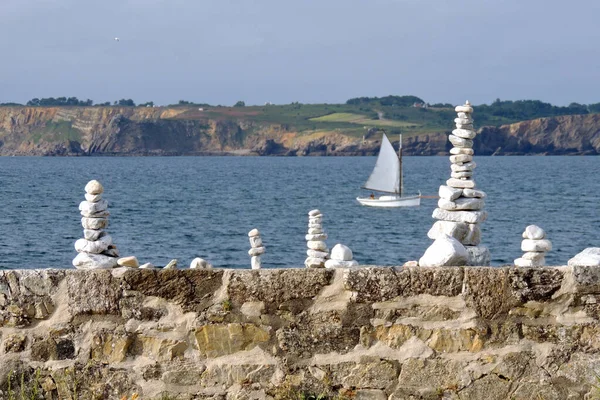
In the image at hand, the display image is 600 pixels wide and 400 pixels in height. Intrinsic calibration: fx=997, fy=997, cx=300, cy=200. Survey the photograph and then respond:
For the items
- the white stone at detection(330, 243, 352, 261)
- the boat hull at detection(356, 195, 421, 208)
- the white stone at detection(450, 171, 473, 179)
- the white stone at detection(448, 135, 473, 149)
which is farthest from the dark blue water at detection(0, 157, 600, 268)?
the white stone at detection(330, 243, 352, 261)

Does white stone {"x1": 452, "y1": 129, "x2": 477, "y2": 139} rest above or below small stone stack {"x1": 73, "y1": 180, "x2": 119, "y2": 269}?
above

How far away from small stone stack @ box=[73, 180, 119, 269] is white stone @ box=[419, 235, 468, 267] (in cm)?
Result: 228

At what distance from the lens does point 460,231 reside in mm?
8805

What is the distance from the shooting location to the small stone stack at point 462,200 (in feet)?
29.5

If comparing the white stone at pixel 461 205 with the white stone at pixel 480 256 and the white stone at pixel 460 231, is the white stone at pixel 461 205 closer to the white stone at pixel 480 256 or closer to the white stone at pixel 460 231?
the white stone at pixel 460 231

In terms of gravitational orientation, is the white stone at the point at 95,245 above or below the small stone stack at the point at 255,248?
above

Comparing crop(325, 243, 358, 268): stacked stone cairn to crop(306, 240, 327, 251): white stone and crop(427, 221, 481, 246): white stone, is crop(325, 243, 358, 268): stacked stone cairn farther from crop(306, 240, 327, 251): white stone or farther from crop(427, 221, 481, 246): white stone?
crop(306, 240, 327, 251): white stone

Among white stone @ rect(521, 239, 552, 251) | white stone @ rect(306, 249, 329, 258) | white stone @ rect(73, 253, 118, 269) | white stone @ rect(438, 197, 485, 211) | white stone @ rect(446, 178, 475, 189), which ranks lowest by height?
white stone @ rect(306, 249, 329, 258)

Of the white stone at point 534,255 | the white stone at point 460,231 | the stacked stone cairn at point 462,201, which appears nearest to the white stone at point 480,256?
the stacked stone cairn at point 462,201

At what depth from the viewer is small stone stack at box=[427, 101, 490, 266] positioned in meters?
8.99

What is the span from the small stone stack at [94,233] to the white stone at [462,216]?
3573mm

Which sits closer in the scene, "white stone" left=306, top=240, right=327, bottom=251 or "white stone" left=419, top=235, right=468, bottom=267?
"white stone" left=419, top=235, right=468, bottom=267

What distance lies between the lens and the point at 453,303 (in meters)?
5.28

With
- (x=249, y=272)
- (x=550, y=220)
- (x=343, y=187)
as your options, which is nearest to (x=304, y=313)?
(x=249, y=272)
